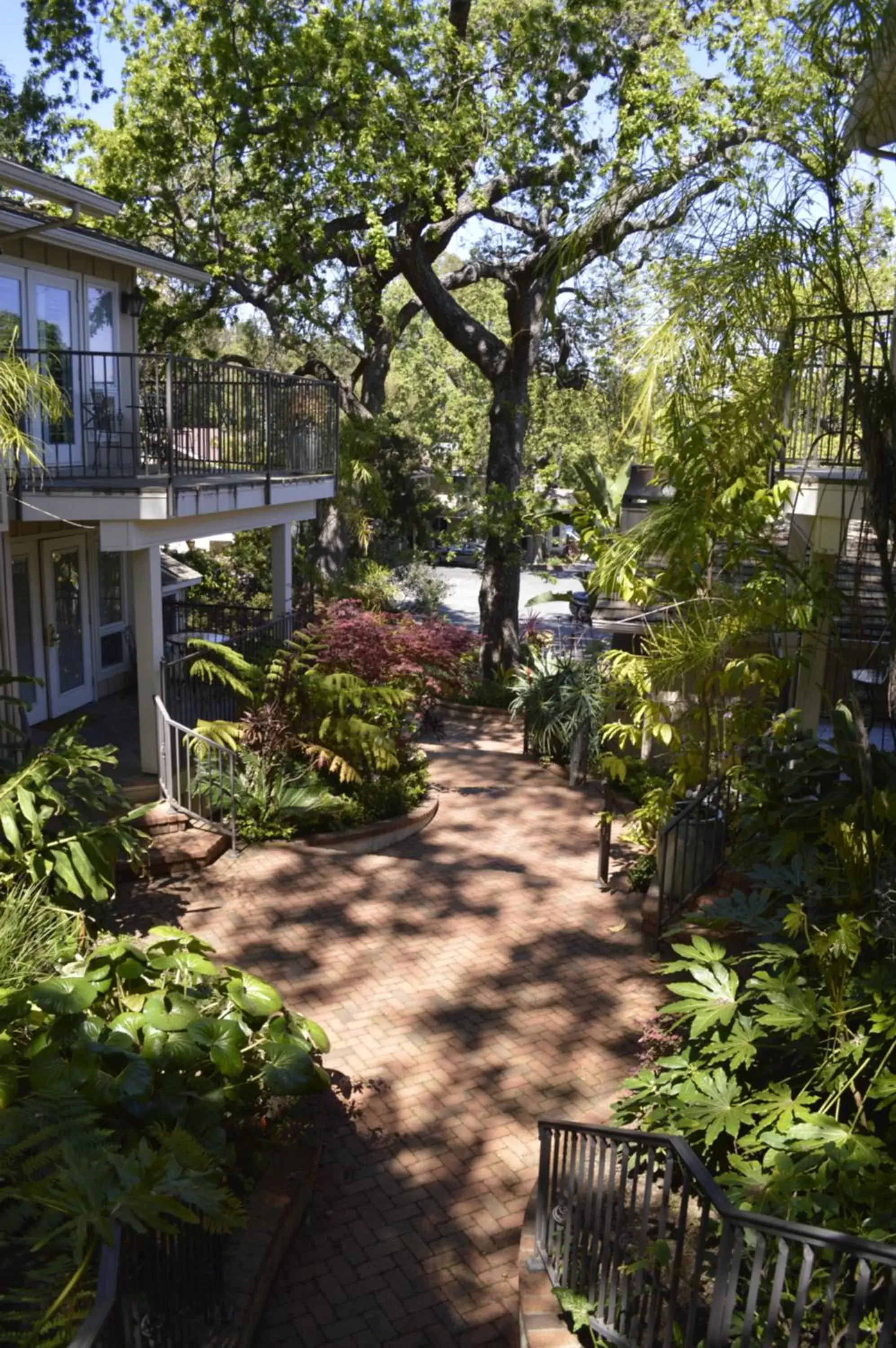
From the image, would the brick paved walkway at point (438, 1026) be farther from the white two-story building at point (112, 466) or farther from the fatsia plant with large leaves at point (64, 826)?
the white two-story building at point (112, 466)

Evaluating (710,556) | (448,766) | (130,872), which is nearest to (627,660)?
(710,556)

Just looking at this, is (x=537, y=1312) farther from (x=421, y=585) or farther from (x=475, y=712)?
(x=421, y=585)

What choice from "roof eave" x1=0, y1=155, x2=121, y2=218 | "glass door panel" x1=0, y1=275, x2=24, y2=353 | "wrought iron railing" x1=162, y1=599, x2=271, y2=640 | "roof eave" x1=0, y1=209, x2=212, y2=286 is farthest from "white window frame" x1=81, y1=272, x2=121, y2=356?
"roof eave" x1=0, y1=155, x2=121, y2=218

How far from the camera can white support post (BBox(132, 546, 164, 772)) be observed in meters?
10.9

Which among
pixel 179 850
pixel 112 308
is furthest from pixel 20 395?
pixel 112 308

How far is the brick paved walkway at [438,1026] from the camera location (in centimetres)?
532

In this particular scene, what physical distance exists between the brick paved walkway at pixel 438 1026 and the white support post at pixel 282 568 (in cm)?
517

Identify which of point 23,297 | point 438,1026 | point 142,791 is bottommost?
point 438,1026

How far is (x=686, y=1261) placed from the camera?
16.0 ft

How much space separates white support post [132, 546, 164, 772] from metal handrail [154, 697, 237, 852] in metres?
0.17

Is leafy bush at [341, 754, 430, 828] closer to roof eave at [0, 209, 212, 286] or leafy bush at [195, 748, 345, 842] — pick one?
→ leafy bush at [195, 748, 345, 842]

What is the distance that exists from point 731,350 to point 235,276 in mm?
12716

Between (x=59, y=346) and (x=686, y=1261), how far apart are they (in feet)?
37.2

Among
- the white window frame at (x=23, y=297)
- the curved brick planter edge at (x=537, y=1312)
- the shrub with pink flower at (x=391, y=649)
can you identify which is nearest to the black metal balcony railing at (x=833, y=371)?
the curved brick planter edge at (x=537, y=1312)
